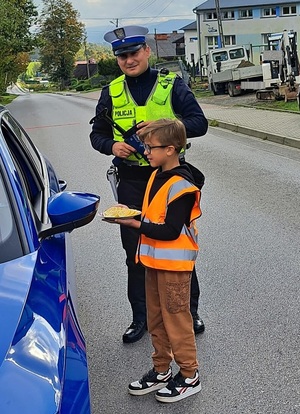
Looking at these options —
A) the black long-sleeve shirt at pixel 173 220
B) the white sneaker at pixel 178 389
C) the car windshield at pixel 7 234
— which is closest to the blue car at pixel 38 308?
the car windshield at pixel 7 234

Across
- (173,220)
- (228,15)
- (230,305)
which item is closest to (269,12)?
(228,15)

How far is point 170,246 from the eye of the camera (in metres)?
2.79

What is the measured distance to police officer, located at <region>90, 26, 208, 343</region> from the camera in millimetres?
3275

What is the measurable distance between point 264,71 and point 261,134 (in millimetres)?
10427

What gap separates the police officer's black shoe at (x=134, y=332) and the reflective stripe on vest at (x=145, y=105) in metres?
1.09

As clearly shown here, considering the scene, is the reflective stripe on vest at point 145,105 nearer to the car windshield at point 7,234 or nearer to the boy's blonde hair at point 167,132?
the boy's blonde hair at point 167,132

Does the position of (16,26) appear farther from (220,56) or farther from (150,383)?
(150,383)

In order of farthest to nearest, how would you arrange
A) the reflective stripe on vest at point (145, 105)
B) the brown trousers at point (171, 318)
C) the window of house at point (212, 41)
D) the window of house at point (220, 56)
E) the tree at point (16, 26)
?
the window of house at point (212, 41) < the tree at point (16, 26) < the window of house at point (220, 56) < the reflective stripe on vest at point (145, 105) < the brown trousers at point (171, 318)

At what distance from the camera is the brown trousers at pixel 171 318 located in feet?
9.27

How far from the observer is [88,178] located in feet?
31.5

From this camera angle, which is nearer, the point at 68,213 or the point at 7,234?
the point at 7,234

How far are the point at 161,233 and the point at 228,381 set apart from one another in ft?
3.39

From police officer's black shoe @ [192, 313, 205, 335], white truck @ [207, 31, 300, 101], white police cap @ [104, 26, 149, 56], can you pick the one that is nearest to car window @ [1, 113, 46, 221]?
white police cap @ [104, 26, 149, 56]

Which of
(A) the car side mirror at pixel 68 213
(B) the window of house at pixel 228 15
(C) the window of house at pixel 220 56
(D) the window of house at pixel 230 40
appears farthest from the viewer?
(D) the window of house at pixel 230 40
